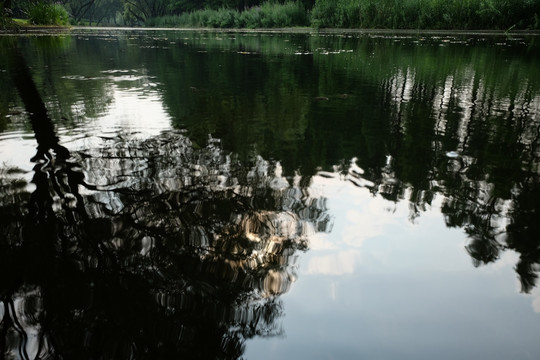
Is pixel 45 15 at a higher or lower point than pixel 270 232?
higher

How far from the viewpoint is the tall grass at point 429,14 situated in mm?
23672

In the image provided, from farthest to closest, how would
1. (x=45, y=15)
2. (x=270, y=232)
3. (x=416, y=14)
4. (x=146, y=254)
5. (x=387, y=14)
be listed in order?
(x=45, y=15) < (x=387, y=14) < (x=416, y=14) < (x=270, y=232) < (x=146, y=254)

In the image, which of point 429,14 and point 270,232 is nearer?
point 270,232

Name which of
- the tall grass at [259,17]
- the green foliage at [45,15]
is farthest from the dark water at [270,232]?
the tall grass at [259,17]

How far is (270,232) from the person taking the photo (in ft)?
9.73

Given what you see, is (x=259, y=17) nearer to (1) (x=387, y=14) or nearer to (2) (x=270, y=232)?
(1) (x=387, y=14)

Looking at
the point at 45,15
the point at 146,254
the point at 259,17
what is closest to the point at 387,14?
the point at 259,17

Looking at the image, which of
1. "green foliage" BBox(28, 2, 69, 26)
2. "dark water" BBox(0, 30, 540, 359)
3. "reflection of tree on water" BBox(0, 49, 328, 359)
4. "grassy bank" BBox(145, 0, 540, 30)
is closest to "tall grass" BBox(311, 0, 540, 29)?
"grassy bank" BBox(145, 0, 540, 30)

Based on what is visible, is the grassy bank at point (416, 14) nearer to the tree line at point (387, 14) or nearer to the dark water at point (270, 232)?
the tree line at point (387, 14)

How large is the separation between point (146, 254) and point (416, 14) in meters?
29.5

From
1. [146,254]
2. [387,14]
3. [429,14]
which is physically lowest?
[146,254]

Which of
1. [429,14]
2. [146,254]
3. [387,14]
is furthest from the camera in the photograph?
[387,14]

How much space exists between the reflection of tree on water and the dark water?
0.01 m

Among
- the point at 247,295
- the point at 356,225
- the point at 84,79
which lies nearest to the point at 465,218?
the point at 356,225
